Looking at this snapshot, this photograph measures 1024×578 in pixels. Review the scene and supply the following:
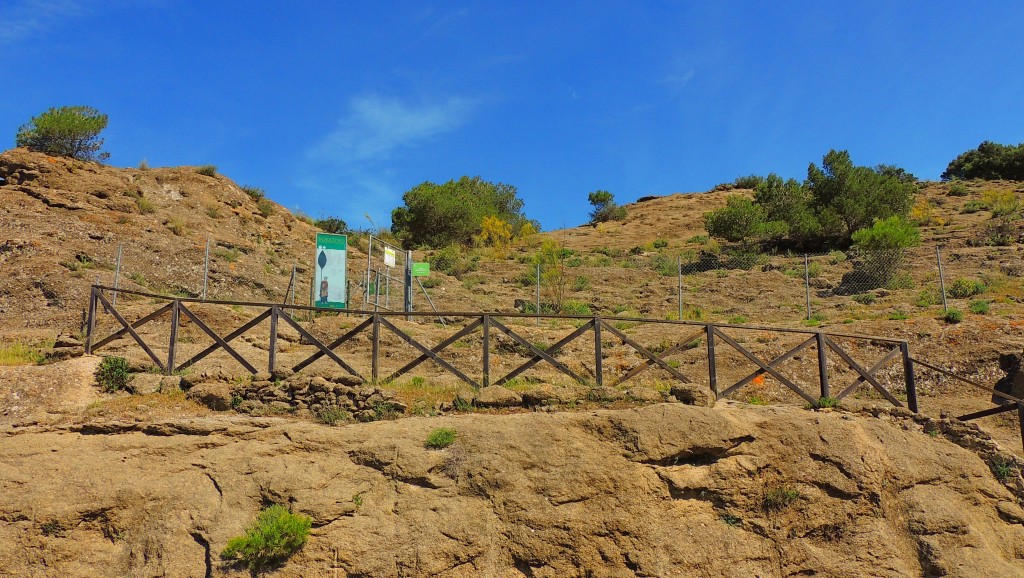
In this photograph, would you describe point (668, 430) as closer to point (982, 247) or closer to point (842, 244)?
point (982, 247)

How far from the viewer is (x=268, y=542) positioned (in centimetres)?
685

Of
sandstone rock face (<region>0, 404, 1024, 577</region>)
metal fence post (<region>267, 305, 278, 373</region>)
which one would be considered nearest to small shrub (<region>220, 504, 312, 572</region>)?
sandstone rock face (<region>0, 404, 1024, 577</region>)

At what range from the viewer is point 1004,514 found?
9.08m

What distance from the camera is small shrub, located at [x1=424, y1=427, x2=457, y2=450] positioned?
8.22m

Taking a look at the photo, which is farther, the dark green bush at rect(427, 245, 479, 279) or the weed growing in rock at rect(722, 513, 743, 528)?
the dark green bush at rect(427, 245, 479, 279)

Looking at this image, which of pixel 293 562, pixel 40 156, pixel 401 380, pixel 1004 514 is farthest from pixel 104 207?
pixel 1004 514

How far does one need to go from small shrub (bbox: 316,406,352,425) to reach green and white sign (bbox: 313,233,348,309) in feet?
15.0

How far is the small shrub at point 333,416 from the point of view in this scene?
9016 mm

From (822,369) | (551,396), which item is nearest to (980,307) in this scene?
(822,369)

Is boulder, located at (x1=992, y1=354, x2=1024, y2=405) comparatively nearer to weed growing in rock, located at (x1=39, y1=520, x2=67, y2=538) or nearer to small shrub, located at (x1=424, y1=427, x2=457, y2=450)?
small shrub, located at (x1=424, y1=427, x2=457, y2=450)

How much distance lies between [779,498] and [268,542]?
5.86 metres

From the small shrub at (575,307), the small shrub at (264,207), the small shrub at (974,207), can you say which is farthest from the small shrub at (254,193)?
the small shrub at (974,207)

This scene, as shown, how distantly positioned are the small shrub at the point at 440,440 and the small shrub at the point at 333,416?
142 cm

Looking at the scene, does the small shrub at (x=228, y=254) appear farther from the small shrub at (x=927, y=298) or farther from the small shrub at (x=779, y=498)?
the small shrub at (x=927, y=298)
